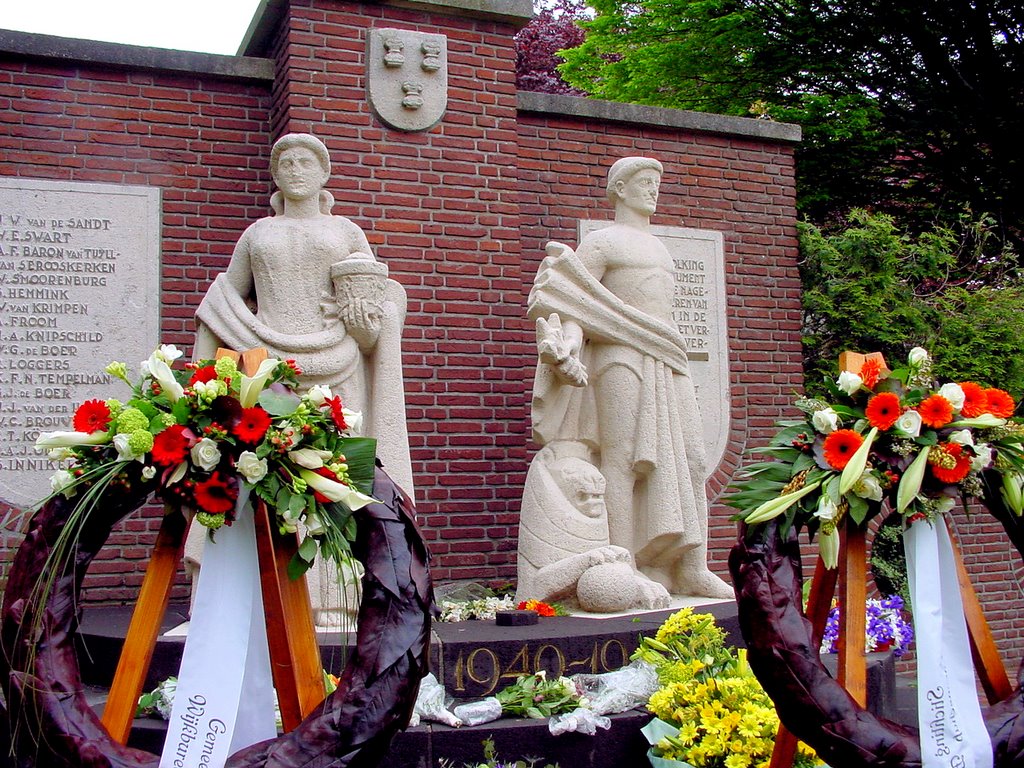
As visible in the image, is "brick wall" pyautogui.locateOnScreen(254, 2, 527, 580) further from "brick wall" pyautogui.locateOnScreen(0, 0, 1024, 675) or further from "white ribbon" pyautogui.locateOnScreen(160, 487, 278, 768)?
"white ribbon" pyautogui.locateOnScreen(160, 487, 278, 768)

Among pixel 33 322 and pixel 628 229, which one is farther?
pixel 33 322

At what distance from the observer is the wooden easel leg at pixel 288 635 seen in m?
2.94

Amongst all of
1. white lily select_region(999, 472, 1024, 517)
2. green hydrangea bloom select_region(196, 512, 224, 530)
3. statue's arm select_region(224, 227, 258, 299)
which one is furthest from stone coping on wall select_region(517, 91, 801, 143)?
green hydrangea bloom select_region(196, 512, 224, 530)

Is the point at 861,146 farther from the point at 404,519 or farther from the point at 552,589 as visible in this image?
the point at 404,519

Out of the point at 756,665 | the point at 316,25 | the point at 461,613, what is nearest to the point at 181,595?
the point at 461,613

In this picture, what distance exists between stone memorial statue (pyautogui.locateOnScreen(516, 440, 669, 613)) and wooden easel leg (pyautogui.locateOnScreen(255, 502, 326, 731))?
2737mm

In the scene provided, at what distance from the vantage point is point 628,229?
6.35 metres

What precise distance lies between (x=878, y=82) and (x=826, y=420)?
9.67 m

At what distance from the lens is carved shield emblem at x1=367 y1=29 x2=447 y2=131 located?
7.61 metres

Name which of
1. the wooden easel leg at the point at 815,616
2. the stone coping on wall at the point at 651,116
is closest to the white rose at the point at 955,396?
the wooden easel leg at the point at 815,616

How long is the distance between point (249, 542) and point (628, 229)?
3.90 metres

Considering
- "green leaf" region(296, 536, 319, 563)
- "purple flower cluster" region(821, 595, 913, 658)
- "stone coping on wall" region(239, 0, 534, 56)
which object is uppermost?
"stone coping on wall" region(239, 0, 534, 56)

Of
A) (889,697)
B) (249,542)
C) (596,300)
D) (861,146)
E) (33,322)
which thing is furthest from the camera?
(861,146)

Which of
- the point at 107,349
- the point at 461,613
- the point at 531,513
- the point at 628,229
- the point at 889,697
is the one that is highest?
the point at 628,229
